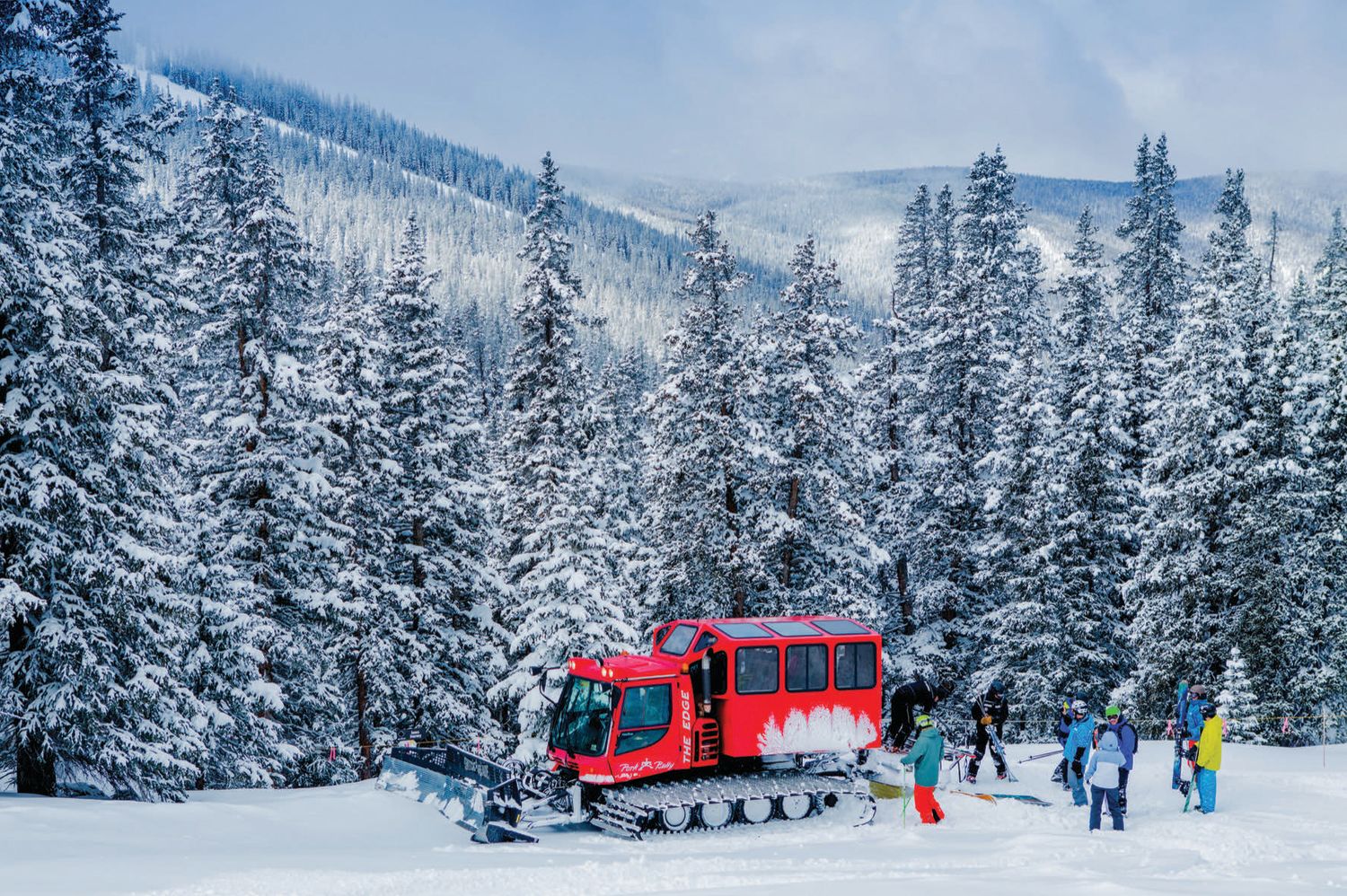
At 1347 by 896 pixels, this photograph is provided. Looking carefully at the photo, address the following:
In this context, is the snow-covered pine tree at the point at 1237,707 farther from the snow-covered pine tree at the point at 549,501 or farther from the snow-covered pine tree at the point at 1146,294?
the snow-covered pine tree at the point at 549,501

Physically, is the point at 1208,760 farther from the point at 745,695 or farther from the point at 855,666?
the point at 745,695

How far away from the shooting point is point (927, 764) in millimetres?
15336

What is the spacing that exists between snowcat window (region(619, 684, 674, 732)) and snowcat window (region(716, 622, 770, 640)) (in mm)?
1425

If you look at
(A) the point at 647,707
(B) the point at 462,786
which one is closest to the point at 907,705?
(A) the point at 647,707

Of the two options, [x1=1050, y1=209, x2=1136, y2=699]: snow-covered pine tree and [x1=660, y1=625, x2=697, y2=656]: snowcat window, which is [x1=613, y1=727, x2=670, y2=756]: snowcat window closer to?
[x1=660, y1=625, x2=697, y2=656]: snowcat window

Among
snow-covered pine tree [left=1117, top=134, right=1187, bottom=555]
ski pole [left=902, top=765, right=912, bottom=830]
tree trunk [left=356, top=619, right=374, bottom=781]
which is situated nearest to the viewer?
ski pole [left=902, top=765, right=912, bottom=830]

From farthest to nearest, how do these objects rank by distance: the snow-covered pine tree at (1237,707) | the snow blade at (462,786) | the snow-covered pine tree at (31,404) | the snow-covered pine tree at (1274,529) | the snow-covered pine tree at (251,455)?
the snow-covered pine tree at (1274,529) → the snow-covered pine tree at (1237,707) → the snow-covered pine tree at (251,455) → the snow-covered pine tree at (31,404) → the snow blade at (462,786)

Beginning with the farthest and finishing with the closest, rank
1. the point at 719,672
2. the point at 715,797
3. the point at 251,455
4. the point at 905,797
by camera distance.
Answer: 1. the point at 251,455
2. the point at 719,672
3. the point at 905,797
4. the point at 715,797

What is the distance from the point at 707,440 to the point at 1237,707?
14.6 m

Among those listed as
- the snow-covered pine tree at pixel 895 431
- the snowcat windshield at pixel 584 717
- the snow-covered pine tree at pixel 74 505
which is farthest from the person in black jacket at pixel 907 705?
the snow-covered pine tree at pixel 74 505

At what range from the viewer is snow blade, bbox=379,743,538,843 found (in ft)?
46.5

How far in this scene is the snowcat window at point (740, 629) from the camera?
16.5 metres

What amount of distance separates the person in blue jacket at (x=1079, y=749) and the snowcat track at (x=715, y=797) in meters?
3.55

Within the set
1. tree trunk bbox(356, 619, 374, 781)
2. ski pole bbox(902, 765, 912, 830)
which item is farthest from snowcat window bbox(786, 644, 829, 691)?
tree trunk bbox(356, 619, 374, 781)
